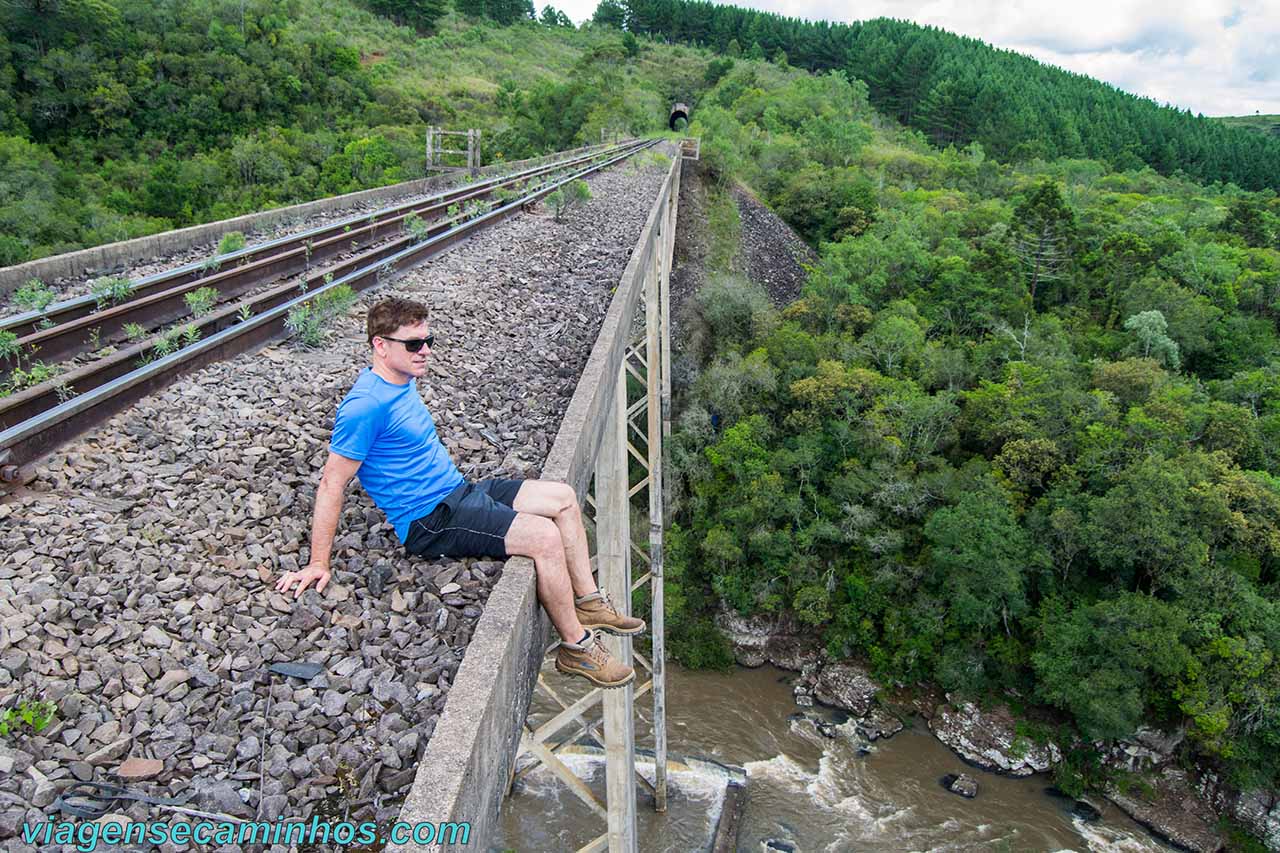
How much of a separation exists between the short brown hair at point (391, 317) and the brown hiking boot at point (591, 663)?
1.51 metres

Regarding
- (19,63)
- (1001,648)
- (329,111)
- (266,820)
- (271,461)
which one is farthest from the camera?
(329,111)

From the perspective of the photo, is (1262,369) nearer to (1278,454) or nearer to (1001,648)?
(1278,454)

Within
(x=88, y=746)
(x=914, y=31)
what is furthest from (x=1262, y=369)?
(x=914, y=31)

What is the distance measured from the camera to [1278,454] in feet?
45.5

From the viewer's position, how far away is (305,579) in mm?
2822

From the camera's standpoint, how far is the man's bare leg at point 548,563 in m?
2.97

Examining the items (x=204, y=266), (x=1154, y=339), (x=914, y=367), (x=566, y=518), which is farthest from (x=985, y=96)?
(x=566, y=518)

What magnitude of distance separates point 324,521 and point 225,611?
484 mm

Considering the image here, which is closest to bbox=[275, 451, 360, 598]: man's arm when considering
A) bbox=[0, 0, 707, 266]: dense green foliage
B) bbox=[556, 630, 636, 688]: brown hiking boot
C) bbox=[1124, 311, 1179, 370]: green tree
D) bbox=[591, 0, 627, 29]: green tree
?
bbox=[556, 630, 636, 688]: brown hiking boot

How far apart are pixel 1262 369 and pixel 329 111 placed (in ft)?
116

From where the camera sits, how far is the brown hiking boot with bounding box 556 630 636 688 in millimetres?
3035

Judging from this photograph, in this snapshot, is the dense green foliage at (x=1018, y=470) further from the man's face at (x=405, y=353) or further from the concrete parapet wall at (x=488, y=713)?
the man's face at (x=405, y=353)

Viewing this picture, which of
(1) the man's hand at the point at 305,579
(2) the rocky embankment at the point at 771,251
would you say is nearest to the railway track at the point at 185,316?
(1) the man's hand at the point at 305,579

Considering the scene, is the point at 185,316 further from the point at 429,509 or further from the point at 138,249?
the point at 429,509
